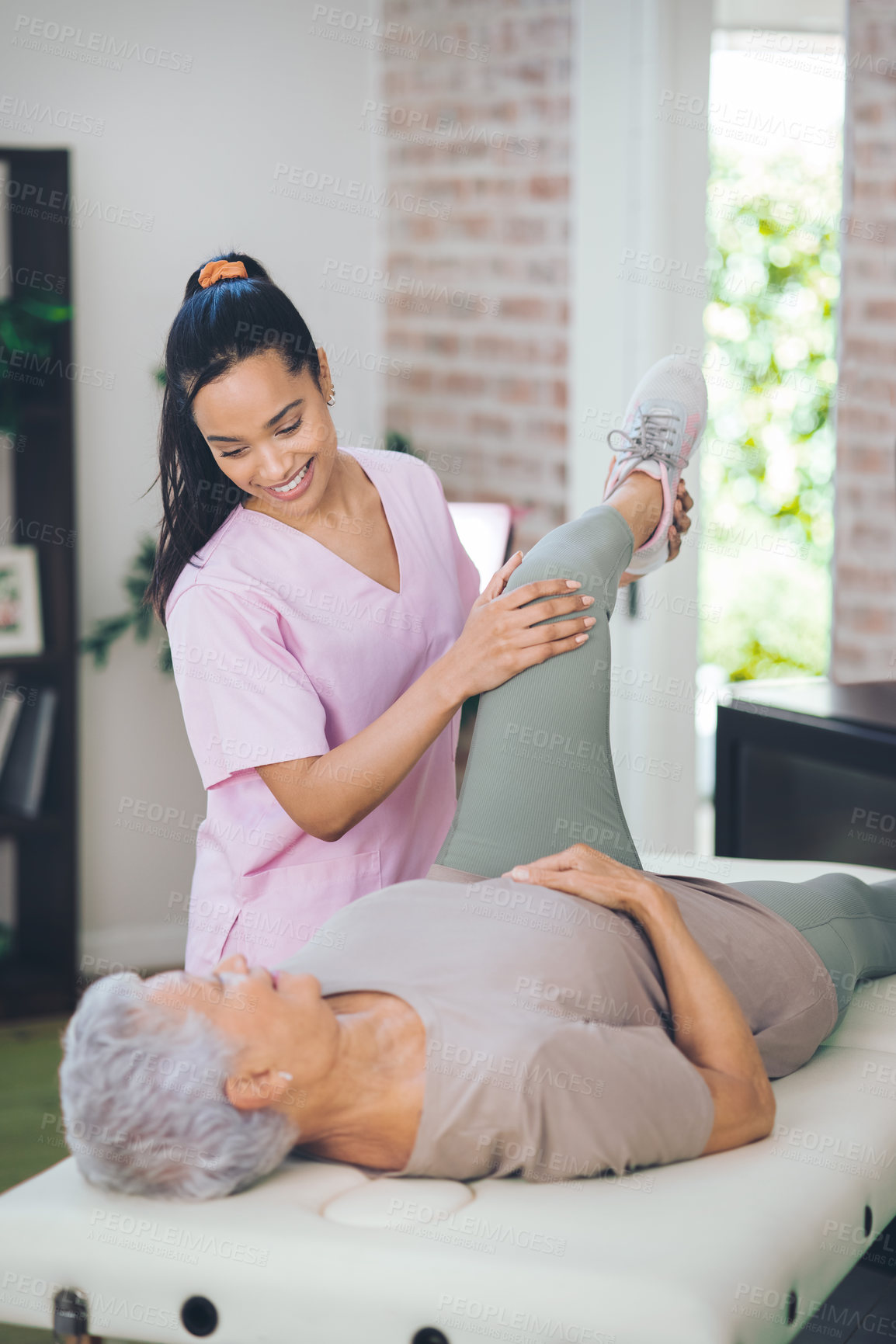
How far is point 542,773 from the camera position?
1520 mm

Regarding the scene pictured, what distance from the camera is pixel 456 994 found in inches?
46.8

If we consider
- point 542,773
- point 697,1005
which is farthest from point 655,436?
point 697,1005

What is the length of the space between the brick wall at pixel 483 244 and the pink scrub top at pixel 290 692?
1570 millimetres

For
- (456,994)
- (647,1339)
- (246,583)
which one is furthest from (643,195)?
(647,1339)

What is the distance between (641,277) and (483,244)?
543 mm

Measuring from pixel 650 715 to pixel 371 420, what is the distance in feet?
3.61

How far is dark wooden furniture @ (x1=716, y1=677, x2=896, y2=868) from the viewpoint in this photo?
245cm

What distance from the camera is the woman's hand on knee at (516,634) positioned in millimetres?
1509

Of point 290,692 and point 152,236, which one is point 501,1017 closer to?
point 290,692

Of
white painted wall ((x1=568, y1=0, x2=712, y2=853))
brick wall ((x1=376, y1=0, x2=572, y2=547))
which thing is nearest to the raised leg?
white painted wall ((x1=568, y1=0, x2=712, y2=853))

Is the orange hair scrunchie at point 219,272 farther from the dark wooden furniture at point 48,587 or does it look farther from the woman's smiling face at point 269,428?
the dark wooden furniture at point 48,587

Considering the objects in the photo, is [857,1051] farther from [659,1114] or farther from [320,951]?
[320,951]

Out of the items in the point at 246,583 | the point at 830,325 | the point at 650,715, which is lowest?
the point at 650,715

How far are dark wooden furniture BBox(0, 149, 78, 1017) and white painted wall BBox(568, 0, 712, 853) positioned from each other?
116 centimetres
